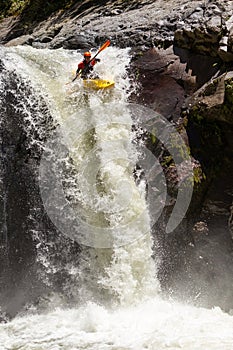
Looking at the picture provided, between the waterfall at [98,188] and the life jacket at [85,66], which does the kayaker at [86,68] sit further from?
the waterfall at [98,188]

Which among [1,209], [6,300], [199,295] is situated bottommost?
[199,295]

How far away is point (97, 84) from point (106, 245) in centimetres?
283

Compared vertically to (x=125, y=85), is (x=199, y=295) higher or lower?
lower

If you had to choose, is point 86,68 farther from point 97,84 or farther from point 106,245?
point 106,245

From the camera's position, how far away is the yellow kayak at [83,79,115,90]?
8250mm

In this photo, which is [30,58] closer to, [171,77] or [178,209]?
[171,77]

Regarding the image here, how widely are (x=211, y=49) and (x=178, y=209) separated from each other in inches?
107

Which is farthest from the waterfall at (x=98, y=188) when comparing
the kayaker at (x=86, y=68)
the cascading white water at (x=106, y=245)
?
the kayaker at (x=86, y=68)

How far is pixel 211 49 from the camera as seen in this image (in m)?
7.96

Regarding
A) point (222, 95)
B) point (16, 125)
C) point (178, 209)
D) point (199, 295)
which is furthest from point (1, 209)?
point (222, 95)

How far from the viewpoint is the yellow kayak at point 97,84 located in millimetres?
8250

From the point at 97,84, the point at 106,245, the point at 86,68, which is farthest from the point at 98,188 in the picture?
the point at 86,68

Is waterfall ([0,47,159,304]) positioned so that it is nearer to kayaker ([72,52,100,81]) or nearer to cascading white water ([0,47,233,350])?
cascading white water ([0,47,233,350])

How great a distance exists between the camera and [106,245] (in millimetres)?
6910
